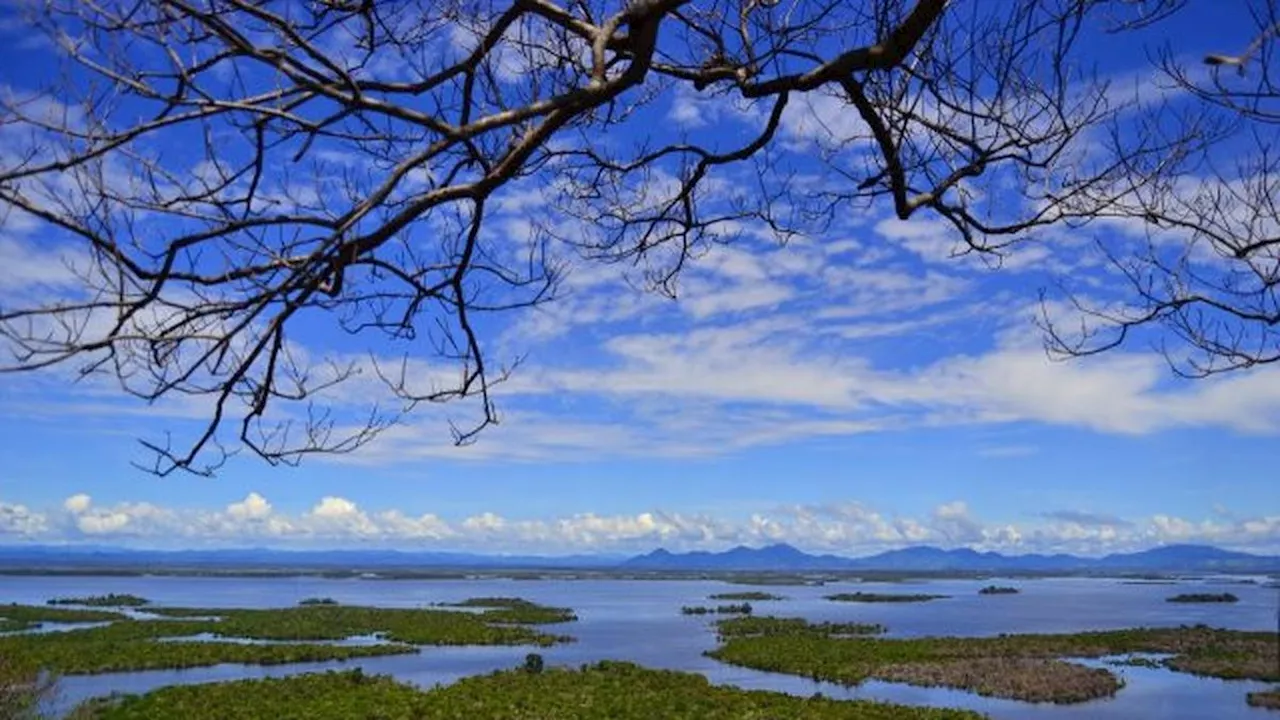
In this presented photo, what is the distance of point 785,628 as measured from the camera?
50.6 meters

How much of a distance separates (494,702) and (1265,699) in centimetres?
2047

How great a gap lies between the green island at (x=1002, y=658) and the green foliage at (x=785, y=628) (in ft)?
3.26

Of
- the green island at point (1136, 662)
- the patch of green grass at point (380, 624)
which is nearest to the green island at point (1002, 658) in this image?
the green island at point (1136, 662)

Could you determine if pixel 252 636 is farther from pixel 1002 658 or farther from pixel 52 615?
pixel 1002 658

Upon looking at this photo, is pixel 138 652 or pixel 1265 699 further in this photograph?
pixel 138 652

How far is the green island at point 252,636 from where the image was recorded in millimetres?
36156

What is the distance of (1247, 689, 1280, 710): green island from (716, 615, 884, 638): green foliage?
2088 cm

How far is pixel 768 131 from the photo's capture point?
444 centimetres

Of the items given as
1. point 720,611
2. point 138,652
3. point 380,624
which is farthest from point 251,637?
point 720,611

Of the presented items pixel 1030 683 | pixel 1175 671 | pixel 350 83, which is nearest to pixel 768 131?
pixel 350 83

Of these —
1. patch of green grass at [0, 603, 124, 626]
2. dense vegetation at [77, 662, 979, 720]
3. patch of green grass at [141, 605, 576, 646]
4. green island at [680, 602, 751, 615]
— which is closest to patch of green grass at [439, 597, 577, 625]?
patch of green grass at [141, 605, 576, 646]

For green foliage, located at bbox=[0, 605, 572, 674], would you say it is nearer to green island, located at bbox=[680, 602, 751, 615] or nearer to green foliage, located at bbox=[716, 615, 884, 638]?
green foliage, located at bbox=[716, 615, 884, 638]

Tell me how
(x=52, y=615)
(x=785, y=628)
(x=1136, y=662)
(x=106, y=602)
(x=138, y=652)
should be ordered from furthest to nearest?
1. (x=106, y=602)
2. (x=52, y=615)
3. (x=785, y=628)
4. (x=138, y=652)
5. (x=1136, y=662)

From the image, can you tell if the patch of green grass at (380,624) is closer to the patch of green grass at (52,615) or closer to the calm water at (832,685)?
the calm water at (832,685)
